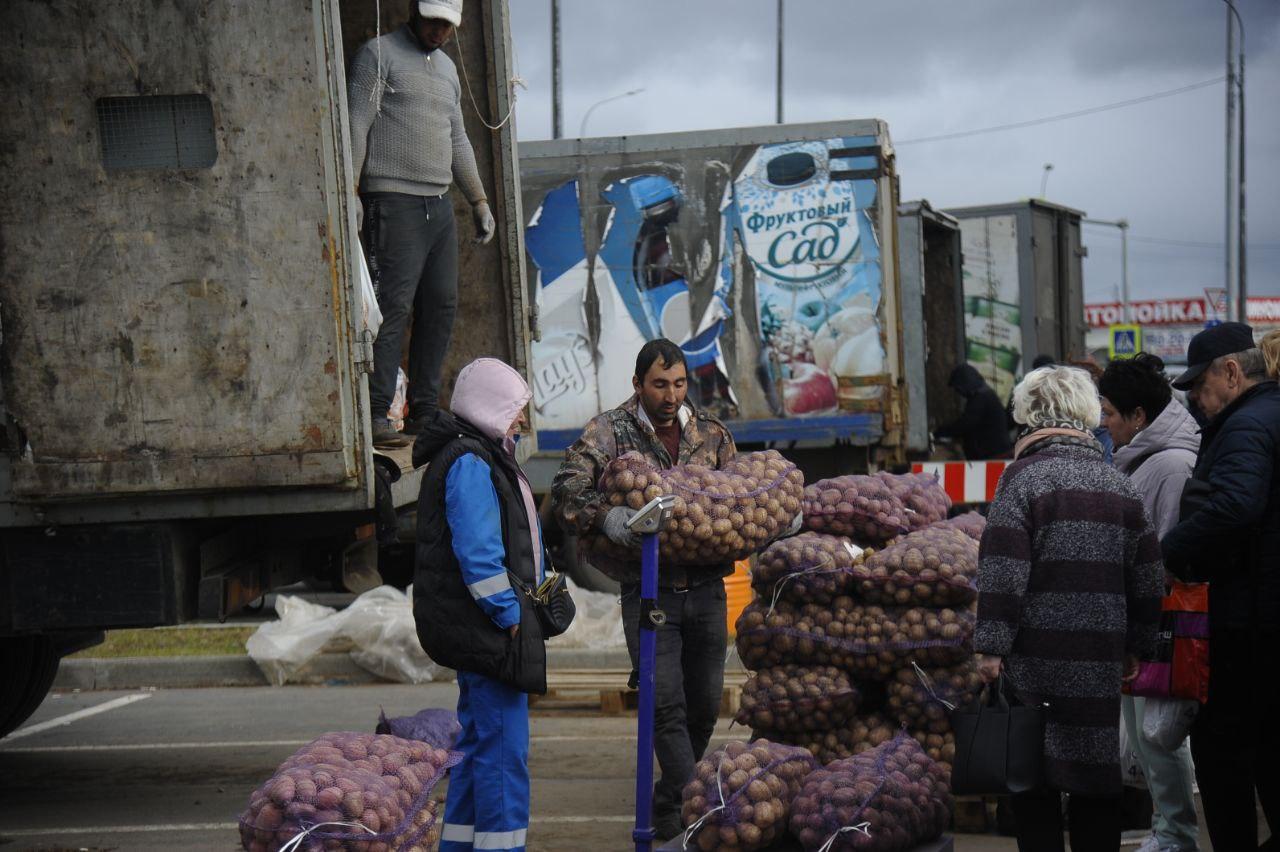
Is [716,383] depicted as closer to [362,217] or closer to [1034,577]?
[362,217]

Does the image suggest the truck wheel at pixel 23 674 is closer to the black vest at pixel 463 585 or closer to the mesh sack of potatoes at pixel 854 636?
the black vest at pixel 463 585

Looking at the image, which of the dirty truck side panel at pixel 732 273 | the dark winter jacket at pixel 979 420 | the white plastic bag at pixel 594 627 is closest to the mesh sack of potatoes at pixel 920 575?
the white plastic bag at pixel 594 627

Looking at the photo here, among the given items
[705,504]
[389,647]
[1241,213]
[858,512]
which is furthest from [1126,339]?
[705,504]

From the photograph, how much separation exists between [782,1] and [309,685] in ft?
76.2

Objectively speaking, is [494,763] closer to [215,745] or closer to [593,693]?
[215,745]

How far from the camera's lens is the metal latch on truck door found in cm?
536

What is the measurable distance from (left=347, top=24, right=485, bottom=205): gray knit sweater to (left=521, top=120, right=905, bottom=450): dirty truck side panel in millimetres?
5129

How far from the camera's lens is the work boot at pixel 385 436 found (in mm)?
6410

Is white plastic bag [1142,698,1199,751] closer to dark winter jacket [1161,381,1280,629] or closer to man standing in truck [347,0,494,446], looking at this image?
dark winter jacket [1161,381,1280,629]

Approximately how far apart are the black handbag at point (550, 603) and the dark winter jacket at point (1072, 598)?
1426 millimetres

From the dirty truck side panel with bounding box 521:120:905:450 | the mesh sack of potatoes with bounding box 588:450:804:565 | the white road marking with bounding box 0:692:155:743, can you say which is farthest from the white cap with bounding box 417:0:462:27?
the dirty truck side panel with bounding box 521:120:905:450

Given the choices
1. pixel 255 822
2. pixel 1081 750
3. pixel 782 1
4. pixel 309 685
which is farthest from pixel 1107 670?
pixel 782 1

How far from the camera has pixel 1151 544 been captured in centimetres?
450

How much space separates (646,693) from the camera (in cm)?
509
